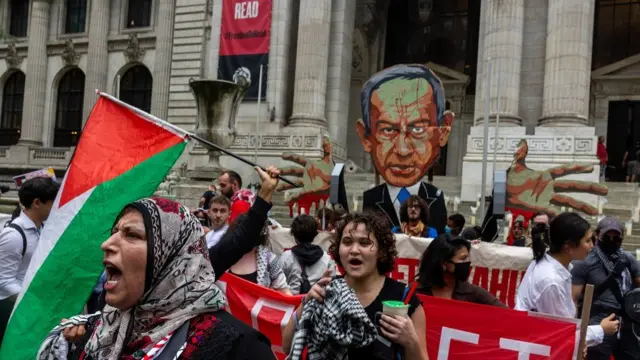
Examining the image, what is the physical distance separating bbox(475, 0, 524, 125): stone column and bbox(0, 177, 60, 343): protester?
17.7 meters

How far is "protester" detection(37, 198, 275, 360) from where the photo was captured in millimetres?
2020

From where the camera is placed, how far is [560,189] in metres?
13.0

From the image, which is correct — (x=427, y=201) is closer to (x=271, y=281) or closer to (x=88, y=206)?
(x=271, y=281)

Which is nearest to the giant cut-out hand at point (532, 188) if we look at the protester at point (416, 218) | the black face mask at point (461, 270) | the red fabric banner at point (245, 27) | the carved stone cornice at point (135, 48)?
the protester at point (416, 218)

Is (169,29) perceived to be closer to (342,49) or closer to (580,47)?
(342,49)

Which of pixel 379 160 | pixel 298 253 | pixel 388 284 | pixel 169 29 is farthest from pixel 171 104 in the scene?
pixel 388 284

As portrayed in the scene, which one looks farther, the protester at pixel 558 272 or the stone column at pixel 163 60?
the stone column at pixel 163 60

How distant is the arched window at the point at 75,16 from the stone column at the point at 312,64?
17317mm

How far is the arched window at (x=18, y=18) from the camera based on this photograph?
37000 mm

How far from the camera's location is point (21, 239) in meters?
4.47

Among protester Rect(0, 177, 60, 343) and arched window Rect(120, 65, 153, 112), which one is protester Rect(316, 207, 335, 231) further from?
arched window Rect(120, 65, 153, 112)

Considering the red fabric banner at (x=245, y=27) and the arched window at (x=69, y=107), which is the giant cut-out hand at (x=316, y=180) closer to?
the red fabric banner at (x=245, y=27)

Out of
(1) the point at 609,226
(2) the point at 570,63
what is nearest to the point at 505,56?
(2) the point at 570,63

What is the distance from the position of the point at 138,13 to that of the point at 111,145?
104ft
